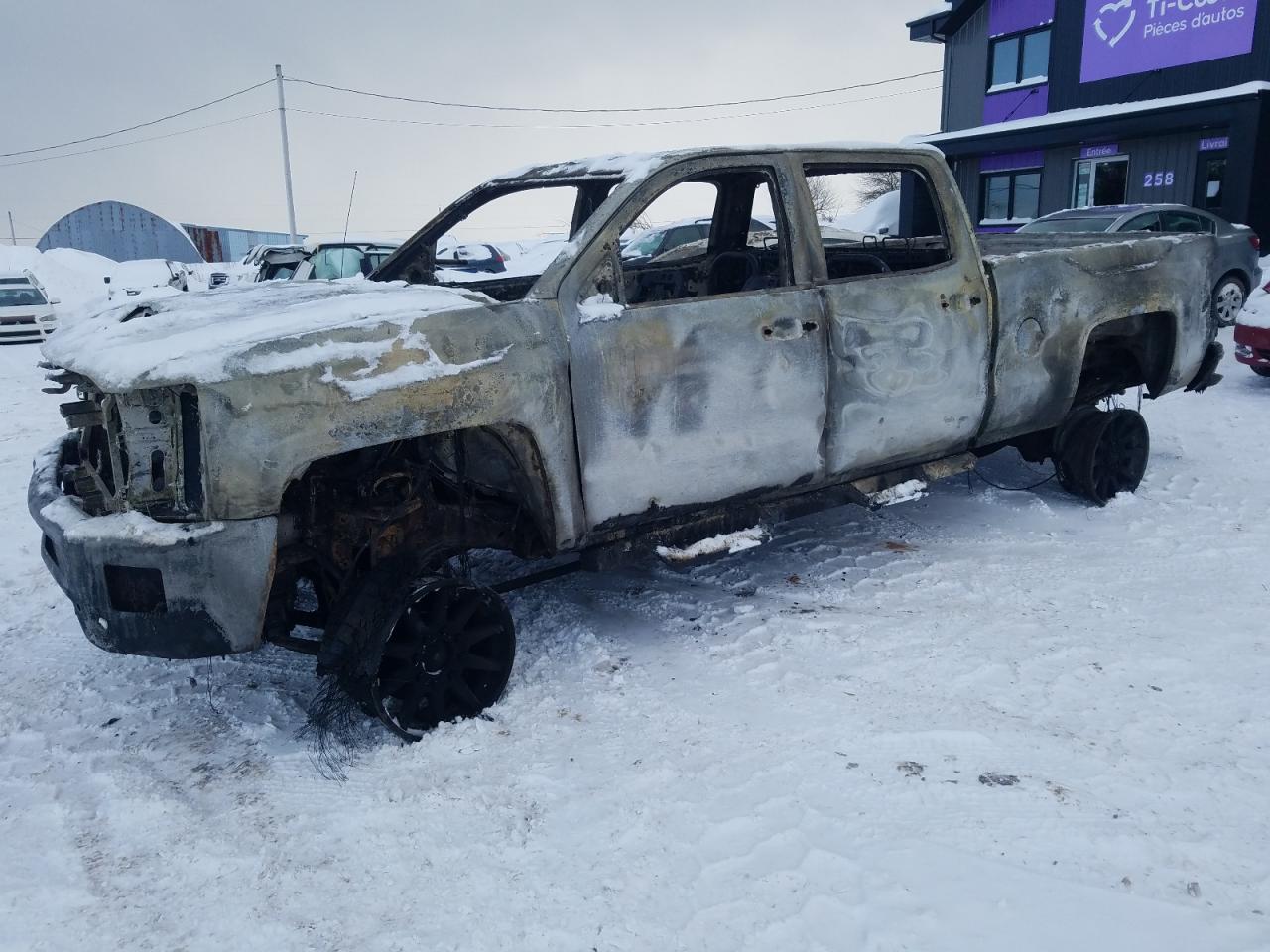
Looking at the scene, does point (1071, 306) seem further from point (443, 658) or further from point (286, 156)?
point (286, 156)

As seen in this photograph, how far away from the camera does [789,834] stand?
9.27 feet

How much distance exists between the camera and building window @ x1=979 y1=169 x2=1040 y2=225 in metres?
22.1

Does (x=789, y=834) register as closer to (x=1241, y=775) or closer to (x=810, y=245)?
(x=1241, y=775)

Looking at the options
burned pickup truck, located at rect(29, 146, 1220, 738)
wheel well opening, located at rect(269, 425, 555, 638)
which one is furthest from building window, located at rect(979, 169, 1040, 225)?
wheel well opening, located at rect(269, 425, 555, 638)

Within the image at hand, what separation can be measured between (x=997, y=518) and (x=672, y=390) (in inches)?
104

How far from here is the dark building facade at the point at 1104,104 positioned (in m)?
17.7

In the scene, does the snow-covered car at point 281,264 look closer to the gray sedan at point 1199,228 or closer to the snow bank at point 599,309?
the gray sedan at point 1199,228

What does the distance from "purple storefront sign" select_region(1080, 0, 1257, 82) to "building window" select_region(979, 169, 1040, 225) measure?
232cm

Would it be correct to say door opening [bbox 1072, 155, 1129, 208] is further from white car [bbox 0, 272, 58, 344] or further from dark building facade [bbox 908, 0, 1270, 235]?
white car [bbox 0, 272, 58, 344]

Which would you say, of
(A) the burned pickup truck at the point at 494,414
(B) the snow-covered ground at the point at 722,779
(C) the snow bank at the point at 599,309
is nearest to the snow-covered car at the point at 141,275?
(A) the burned pickup truck at the point at 494,414

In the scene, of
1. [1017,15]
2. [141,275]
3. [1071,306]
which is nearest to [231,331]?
[1071,306]

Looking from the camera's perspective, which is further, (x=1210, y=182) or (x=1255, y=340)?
(x=1210, y=182)

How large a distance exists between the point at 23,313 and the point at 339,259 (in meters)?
5.91

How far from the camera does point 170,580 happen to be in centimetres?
302
